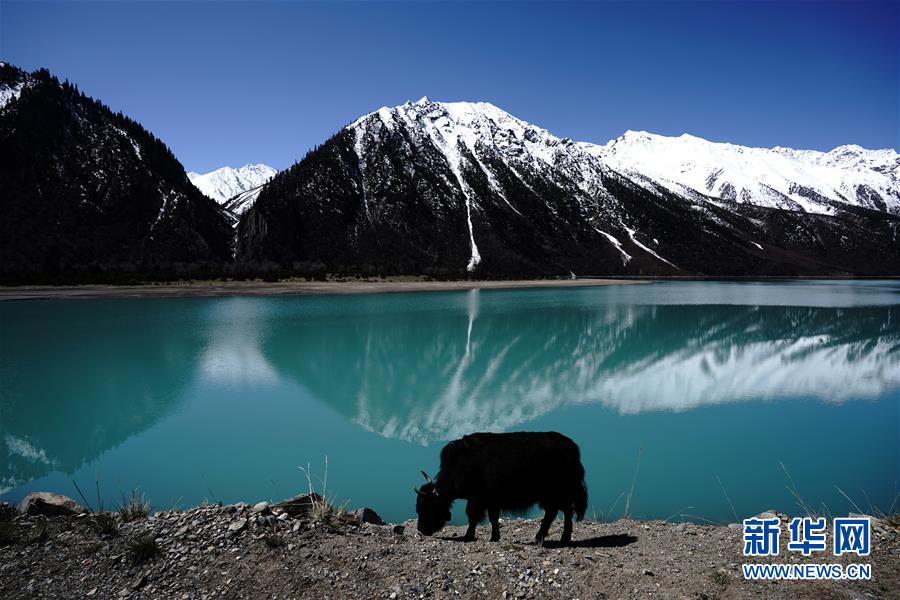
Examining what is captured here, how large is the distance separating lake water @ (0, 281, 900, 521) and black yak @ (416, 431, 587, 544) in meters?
3.43

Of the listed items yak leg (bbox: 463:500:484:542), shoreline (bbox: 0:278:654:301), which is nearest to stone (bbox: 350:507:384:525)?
yak leg (bbox: 463:500:484:542)

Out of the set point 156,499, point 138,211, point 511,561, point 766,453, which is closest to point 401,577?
point 511,561

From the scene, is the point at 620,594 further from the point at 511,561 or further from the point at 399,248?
the point at 399,248

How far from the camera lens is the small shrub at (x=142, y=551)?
17.5 ft

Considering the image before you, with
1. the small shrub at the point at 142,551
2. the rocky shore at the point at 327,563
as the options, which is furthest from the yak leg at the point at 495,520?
the small shrub at the point at 142,551

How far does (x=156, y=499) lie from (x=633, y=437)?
490 inches

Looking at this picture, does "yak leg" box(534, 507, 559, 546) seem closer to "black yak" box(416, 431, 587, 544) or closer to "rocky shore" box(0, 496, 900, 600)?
"black yak" box(416, 431, 587, 544)

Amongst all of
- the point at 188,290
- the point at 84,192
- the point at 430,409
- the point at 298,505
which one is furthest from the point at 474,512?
the point at 84,192

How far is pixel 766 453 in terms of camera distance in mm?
13180

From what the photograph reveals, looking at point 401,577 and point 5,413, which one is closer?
point 401,577

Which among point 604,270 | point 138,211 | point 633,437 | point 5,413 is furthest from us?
point 604,270

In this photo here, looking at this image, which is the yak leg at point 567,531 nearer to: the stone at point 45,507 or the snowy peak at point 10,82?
the stone at point 45,507

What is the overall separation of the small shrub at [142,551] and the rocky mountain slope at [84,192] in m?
119

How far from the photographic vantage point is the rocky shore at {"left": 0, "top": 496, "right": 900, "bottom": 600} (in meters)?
4.78
